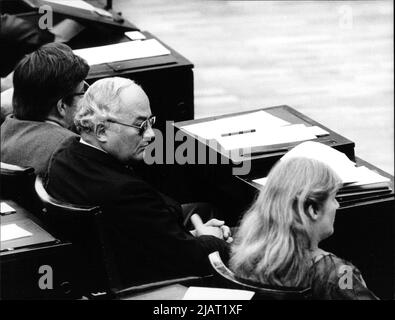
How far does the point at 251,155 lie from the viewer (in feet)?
12.4

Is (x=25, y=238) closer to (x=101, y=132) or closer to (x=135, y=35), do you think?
(x=101, y=132)

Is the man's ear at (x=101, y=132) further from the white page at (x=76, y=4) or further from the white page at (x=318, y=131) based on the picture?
the white page at (x=76, y=4)

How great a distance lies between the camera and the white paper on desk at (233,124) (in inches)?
158

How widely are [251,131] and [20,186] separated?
97 cm

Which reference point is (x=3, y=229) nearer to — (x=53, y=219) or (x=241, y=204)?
(x=53, y=219)

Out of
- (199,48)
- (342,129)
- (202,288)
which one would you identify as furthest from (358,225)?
(199,48)

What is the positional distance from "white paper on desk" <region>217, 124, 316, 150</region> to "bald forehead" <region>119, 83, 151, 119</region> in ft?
1.55

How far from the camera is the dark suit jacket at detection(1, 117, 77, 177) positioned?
12.2 ft

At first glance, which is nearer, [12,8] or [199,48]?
[12,8]

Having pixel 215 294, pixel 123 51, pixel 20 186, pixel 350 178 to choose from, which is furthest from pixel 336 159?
pixel 123 51

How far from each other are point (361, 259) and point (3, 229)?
1.22m

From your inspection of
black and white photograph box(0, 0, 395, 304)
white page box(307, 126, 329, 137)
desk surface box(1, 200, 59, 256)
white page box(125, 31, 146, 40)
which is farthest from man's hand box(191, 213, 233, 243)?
white page box(125, 31, 146, 40)

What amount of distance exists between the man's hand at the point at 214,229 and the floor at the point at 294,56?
94.1 inches

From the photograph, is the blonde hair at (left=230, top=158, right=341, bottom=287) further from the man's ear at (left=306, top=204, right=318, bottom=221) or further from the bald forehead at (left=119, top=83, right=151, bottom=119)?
the bald forehead at (left=119, top=83, right=151, bottom=119)
